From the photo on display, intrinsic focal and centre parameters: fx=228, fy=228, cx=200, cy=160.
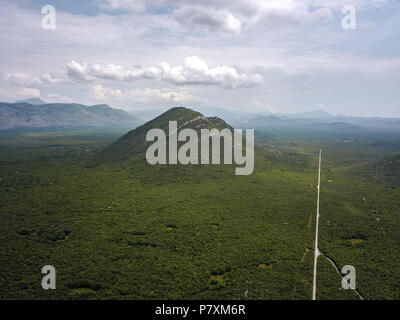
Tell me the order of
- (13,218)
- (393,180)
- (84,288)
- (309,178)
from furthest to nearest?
(309,178)
(393,180)
(13,218)
(84,288)

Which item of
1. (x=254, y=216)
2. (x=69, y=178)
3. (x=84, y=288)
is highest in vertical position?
(x=69, y=178)

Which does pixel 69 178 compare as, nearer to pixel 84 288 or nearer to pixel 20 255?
pixel 20 255

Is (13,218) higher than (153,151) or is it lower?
lower
